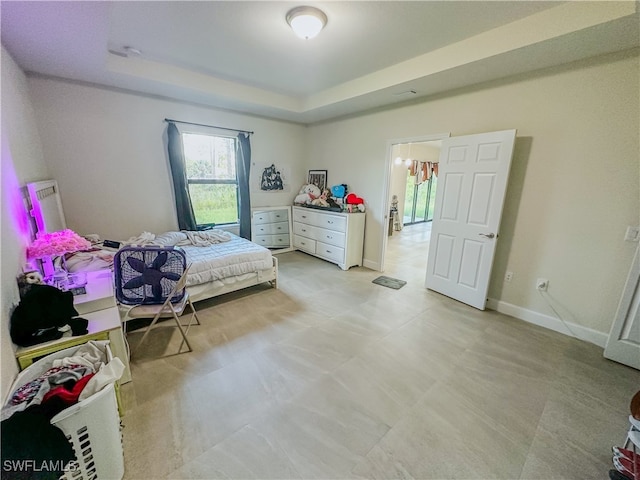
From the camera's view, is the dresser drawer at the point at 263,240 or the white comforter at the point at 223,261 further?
the dresser drawer at the point at 263,240

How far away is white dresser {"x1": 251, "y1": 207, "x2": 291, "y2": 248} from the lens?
472cm

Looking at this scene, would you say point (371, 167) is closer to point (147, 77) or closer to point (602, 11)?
point (602, 11)

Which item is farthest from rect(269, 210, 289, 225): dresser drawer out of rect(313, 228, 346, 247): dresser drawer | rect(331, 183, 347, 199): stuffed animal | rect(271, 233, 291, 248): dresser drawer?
rect(331, 183, 347, 199): stuffed animal

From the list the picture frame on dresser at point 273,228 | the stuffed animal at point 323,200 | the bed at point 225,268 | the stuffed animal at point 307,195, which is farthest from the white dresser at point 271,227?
the bed at point 225,268

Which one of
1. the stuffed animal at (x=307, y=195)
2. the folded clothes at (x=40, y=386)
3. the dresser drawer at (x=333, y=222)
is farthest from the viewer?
the stuffed animal at (x=307, y=195)

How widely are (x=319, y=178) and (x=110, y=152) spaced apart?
3.21 m

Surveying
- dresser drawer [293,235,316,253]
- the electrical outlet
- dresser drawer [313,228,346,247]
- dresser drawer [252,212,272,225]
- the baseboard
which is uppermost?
the electrical outlet

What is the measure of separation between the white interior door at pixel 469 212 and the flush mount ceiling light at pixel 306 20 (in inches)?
76.0

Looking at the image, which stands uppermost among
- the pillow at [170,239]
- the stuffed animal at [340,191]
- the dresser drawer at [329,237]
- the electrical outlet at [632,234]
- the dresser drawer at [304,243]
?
the stuffed animal at [340,191]

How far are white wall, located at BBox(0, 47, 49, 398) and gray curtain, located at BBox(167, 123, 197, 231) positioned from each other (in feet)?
4.25

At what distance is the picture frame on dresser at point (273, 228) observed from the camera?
4.72m

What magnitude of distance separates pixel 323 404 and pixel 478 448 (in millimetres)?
913

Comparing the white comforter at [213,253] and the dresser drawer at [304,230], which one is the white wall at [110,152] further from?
the dresser drawer at [304,230]

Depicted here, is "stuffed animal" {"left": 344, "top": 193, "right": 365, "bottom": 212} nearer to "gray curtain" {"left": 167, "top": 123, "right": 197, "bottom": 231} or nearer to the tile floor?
the tile floor
